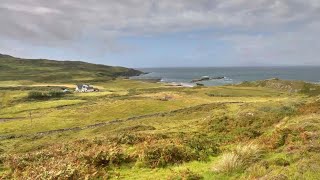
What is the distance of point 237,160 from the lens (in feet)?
57.4

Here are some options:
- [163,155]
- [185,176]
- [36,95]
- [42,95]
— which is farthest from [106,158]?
[42,95]

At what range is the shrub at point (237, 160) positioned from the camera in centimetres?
1703

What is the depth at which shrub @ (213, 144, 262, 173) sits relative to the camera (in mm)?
17031

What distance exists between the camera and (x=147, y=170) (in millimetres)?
18688

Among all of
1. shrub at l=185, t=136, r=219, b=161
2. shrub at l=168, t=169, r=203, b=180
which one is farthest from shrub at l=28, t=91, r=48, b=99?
shrub at l=168, t=169, r=203, b=180

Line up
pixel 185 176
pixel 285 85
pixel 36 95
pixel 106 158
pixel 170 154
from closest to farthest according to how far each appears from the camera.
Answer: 1. pixel 185 176
2. pixel 106 158
3. pixel 170 154
4. pixel 36 95
5. pixel 285 85

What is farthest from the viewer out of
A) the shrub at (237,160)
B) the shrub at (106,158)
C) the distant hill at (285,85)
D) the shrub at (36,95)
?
the distant hill at (285,85)

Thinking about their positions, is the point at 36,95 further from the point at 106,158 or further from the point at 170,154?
the point at 170,154

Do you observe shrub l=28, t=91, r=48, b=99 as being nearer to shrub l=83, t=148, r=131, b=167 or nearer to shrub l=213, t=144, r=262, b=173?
shrub l=83, t=148, r=131, b=167

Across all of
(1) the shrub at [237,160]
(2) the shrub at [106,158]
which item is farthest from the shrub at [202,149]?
(2) the shrub at [106,158]

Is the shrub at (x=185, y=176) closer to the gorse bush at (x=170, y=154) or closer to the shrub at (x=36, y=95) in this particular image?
the gorse bush at (x=170, y=154)

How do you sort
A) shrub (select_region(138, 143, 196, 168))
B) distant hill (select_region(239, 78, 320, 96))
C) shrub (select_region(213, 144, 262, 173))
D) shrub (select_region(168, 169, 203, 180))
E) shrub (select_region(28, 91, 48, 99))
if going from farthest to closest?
distant hill (select_region(239, 78, 320, 96))
shrub (select_region(28, 91, 48, 99))
shrub (select_region(138, 143, 196, 168))
shrub (select_region(213, 144, 262, 173))
shrub (select_region(168, 169, 203, 180))

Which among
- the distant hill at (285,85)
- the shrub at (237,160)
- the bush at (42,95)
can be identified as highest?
the shrub at (237,160)

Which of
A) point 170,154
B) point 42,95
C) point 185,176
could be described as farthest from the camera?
point 42,95
